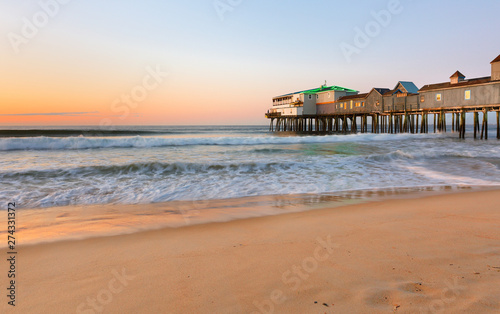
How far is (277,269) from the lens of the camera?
3.11 metres

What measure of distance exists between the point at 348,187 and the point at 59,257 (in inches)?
287

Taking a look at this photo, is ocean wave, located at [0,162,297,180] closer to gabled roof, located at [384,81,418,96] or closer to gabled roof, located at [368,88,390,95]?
gabled roof, located at [384,81,418,96]

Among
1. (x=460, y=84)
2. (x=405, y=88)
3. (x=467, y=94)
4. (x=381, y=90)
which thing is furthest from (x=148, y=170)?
(x=381, y=90)

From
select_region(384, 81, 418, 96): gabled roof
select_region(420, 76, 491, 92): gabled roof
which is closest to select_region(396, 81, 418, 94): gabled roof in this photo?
select_region(384, 81, 418, 96): gabled roof

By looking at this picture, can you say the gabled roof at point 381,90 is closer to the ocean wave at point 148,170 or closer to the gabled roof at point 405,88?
the gabled roof at point 405,88

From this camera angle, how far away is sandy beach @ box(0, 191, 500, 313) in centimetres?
246

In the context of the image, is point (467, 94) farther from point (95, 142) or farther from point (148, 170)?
point (95, 142)

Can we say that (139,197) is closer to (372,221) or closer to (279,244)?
(279,244)

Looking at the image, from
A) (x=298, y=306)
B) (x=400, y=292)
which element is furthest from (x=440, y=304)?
(x=298, y=306)

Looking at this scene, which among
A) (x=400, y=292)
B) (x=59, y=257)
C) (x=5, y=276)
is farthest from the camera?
(x=59, y=257)

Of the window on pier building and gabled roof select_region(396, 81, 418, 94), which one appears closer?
the window on pier building

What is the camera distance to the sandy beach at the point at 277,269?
2.46 meters

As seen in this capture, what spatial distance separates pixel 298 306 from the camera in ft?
7.90

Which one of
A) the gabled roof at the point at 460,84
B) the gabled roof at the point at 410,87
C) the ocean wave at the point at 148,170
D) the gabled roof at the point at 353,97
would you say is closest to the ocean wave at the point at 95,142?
the gabled roof at the point at 460,84
